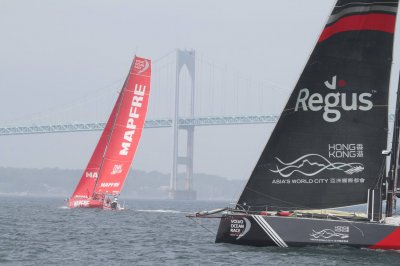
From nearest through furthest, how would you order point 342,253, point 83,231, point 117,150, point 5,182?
point 342,253 → point 83,231 → point 117,150 → point 5,182

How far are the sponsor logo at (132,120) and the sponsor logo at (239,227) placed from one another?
15430mm

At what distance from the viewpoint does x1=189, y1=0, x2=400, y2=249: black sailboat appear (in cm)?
1309

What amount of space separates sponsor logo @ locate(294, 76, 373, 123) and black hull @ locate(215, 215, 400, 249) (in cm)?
156

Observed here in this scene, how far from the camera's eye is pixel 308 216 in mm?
13289

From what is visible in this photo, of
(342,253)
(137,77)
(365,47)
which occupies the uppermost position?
(137,77)

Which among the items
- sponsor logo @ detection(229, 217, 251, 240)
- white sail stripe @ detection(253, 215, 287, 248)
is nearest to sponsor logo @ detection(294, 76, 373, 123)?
white sail stripe @ detection(253, 215, 287, 248)

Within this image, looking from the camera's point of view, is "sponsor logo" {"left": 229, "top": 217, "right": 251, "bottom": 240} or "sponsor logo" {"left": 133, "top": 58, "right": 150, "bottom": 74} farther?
"sponsor logo" {"left": 133, "top": 58, "right": 150, "bottom": 74}

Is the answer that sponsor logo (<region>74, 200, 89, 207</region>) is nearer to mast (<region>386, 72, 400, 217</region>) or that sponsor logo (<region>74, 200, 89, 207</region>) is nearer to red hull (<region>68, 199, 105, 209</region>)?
red hull (<region>68, 199, 105, 209</region>)

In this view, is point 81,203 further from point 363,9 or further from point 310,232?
point 363,9

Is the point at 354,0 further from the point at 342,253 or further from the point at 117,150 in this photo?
the point at 117,150

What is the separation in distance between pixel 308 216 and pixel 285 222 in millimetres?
418

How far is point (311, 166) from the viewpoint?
13555mm

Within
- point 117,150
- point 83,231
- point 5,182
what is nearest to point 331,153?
point 83,231

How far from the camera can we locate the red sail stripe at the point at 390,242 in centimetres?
1279
